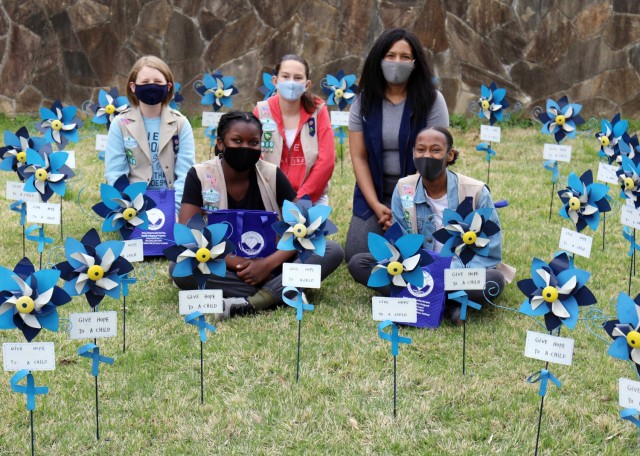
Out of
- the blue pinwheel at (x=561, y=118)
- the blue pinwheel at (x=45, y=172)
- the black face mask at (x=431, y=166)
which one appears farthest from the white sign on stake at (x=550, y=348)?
the blue pinwheel at (x=561, y=118)

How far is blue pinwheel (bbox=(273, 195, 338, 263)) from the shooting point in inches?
144

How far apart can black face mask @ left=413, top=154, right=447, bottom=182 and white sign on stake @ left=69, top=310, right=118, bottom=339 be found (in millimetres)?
1747

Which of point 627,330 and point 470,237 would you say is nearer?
point 627,330

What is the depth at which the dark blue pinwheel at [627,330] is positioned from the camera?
8.65 feet

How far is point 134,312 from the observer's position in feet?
13.9

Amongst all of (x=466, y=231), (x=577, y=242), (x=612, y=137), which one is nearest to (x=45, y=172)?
(x=466, y=231)

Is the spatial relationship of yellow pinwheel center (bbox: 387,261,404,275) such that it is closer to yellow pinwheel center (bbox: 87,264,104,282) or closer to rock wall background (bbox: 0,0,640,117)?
yellow pinwheel center (bbox: 87,264,104,282)

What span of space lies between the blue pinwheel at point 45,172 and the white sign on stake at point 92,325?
67.3 inches

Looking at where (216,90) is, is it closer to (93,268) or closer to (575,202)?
(575,202)

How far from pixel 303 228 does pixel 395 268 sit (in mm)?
516

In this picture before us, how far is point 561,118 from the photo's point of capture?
18.9 ft

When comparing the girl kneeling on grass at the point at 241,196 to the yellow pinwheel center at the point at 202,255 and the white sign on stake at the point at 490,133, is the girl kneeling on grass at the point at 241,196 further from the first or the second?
the white sign on stake at the point at 490,133

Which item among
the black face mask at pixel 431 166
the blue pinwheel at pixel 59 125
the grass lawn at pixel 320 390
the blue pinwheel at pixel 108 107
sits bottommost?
the grass lawn at pixel 320 390

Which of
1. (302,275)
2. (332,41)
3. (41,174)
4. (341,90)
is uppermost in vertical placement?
(332,41)
